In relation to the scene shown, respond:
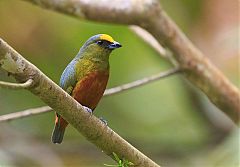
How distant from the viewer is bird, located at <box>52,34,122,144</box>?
102 inches

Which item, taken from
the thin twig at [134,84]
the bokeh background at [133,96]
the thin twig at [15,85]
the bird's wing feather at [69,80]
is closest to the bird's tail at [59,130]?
the bird's wing feather at [69,80]

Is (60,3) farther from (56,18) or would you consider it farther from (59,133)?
(56,18)

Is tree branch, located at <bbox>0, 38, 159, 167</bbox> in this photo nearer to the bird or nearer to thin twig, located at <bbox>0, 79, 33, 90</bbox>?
thin twig, located at <bbox>0, 79, 33, 90</bbox>

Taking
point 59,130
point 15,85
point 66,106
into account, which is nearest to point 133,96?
point 59,130

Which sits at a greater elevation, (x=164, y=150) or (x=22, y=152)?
(x=164, y=150)

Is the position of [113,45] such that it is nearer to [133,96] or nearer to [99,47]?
[99,47]

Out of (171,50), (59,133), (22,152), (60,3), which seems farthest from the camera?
(22,152)

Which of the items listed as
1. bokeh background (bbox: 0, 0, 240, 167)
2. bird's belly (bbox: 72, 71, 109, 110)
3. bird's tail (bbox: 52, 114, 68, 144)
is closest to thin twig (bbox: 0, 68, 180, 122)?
bird's tail (bbox: 52, 114, 68, 144)

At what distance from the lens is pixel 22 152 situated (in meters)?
5.17

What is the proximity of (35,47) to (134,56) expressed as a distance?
91cm

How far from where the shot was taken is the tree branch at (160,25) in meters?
3.44

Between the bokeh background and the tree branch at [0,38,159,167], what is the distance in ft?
8.34

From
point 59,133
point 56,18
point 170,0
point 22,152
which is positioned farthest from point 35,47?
point 59,133

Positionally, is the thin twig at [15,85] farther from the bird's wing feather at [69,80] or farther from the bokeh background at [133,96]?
the bokeh background at [133,96]
